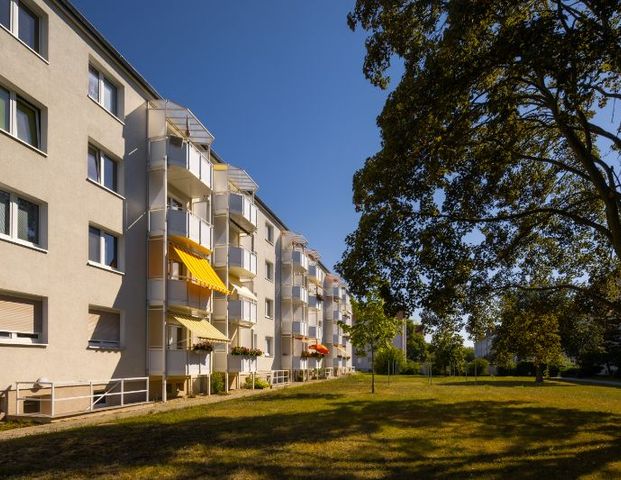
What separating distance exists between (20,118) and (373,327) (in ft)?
67.2

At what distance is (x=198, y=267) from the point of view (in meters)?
26.0

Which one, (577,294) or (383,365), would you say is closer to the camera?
(577,294)

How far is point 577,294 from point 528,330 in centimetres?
213

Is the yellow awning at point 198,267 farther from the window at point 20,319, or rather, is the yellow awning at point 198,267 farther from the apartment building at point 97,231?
the window at point 20,319

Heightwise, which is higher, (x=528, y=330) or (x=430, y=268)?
(x=430, y=268)

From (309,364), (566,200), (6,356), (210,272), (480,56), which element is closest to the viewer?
(480,56)

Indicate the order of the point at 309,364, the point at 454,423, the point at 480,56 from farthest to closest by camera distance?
the point at 309,364, the point at 454,423, the point at 480,56

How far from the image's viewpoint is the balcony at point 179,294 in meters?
23.5

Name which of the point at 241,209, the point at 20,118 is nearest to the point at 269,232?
the point at 241,209

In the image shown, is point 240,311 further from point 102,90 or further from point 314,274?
point 314,274

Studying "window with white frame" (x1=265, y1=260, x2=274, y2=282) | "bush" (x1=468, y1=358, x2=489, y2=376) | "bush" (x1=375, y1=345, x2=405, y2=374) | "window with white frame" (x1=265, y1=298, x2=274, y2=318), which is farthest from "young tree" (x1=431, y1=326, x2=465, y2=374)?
"window with white frame" (x1=265, y1=260, x2=274, y2=282)

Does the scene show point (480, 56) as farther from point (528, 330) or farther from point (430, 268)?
point (528, 330)

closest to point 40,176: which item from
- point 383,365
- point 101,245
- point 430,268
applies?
point 101,245

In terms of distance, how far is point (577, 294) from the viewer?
2030cm
